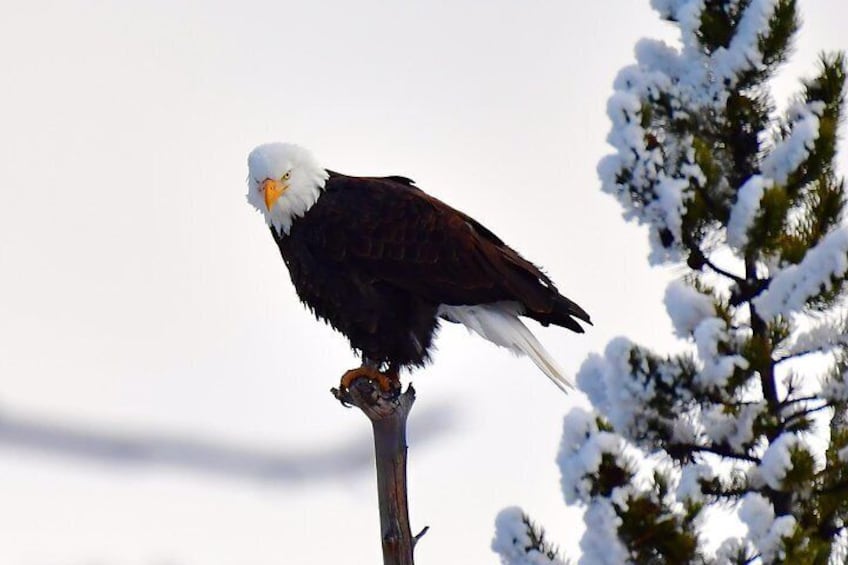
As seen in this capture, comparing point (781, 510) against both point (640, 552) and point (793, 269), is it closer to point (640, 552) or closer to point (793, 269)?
point (640, 552)

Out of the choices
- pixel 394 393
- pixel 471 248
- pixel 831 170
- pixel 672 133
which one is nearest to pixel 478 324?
pixel 471 248

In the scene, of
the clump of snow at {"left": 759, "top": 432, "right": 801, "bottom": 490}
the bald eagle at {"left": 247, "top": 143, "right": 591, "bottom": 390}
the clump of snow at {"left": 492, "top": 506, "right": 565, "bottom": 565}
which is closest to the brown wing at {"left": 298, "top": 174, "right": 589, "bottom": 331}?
the bald eagle at {"left": 247, "top": 143, "right": 591, "bottom": 390}

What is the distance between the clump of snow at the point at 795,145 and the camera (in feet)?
12.8

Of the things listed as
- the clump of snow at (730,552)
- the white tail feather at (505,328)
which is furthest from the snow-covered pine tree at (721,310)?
the white tail feather at (505,328)

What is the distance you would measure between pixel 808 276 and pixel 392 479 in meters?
1.57

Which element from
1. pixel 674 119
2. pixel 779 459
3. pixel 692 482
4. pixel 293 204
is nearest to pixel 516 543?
pixel 692 482

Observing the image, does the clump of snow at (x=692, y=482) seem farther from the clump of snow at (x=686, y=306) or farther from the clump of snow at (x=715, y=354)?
the clump of snow at (x=686, y=306)

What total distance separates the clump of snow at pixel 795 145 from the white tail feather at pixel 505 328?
1312mm

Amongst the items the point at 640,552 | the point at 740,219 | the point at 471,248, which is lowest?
the point at 640,552

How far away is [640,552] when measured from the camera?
3.80m

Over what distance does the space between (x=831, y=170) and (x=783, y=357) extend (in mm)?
689

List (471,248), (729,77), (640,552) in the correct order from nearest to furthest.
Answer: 1. (640,552)
2. (729,77)
3. (471,248)

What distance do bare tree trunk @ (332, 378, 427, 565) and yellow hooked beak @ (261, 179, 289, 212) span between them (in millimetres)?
1300

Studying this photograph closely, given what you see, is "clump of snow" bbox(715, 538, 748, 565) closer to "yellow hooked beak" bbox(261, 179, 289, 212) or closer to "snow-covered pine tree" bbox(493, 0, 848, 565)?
"snow-covered pine tree" bbox(493, 0, 848, 565)
